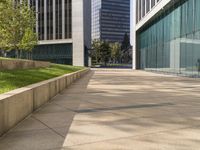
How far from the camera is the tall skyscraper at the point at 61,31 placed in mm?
68062

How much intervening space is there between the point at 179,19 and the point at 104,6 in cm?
12729

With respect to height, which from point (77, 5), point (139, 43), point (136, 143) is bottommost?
point (136, 143)

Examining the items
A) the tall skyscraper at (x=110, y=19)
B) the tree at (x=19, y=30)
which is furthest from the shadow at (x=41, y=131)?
the tall skyscraper at (x=110, y=19)

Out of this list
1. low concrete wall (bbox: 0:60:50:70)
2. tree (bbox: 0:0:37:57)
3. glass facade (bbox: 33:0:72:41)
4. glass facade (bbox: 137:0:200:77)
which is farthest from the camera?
glass facade (bbox: 33:0:72:41)

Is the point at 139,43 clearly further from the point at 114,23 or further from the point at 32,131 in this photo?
the point at 114,23

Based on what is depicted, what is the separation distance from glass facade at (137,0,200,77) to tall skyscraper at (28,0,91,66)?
22826 mm

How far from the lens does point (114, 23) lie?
524 feet

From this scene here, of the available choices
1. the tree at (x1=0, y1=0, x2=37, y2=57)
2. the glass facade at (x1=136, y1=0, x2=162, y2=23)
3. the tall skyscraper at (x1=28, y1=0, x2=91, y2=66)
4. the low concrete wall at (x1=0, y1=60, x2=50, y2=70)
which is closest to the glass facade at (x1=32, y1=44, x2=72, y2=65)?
the tall skyscraper at (x1=28, y1=0, x2=91, y2=66)

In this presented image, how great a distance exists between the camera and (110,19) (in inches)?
6240

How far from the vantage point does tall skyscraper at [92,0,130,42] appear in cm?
15564

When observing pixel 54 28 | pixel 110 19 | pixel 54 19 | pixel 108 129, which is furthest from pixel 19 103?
pixel 110 19

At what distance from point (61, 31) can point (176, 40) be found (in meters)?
41.0

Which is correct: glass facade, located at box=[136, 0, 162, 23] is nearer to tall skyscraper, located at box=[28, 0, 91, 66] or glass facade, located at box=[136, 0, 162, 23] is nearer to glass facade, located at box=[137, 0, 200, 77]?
glass facade, located at box=[137, 0, 200, 77]

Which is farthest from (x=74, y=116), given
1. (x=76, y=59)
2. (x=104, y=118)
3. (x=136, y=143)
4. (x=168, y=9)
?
(x=76, y=59)
